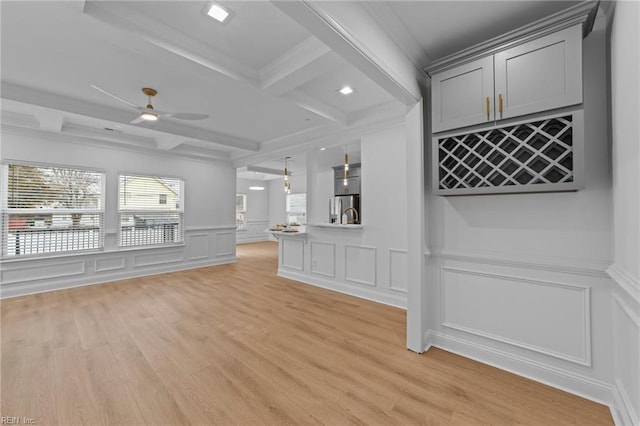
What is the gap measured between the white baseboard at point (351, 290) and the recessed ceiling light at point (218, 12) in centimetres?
372

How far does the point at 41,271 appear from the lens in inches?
175

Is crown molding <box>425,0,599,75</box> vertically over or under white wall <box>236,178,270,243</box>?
over

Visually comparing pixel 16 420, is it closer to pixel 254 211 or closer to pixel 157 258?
pixel 157 258

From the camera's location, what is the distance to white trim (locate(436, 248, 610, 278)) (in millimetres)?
1866

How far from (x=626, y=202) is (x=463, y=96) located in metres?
1.29

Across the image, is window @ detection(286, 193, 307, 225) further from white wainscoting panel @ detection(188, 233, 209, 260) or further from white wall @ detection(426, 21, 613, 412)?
white wall @ detection(426, 21, 613, 412)

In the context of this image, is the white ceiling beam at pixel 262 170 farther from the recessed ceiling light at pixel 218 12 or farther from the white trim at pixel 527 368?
the white trim at pixel 527 368

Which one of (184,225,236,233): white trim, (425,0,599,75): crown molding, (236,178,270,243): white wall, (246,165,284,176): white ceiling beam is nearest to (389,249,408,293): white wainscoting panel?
(425,0,599,75): crown molding

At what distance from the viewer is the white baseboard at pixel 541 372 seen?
1.71 m

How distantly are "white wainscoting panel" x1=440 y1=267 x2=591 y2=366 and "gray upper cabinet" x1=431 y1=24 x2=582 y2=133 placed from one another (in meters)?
1.35

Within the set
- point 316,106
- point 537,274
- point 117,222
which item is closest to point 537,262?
point 537,274

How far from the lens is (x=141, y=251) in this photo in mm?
5551

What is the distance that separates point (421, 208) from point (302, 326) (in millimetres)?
1886

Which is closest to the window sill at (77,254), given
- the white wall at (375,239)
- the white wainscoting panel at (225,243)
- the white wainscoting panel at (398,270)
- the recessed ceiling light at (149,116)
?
the white wainscoting panel at (225,243)
